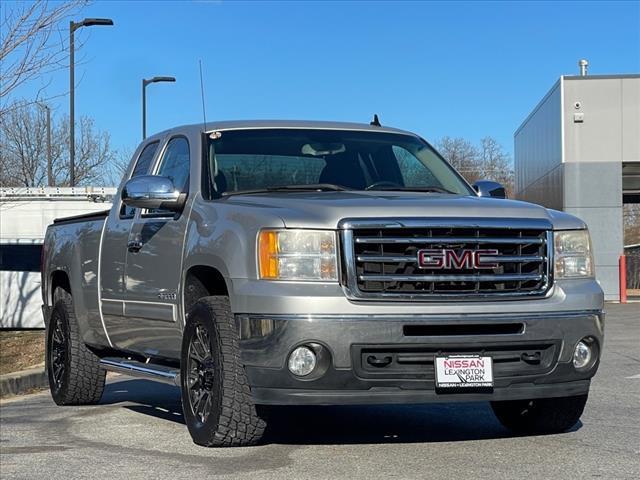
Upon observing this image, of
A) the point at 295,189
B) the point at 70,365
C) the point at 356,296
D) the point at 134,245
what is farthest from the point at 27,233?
the point at 356,296

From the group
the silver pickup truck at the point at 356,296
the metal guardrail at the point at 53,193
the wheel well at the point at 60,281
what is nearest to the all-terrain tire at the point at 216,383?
the silver pickup truck at the point at 356,296

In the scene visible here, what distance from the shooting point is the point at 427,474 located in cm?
554

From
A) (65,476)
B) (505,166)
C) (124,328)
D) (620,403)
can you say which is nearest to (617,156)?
(620,403)

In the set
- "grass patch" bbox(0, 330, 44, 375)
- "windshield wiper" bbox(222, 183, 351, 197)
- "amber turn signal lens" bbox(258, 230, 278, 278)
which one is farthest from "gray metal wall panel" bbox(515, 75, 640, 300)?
"amber turn signal lens" bbox(258, 230, 278, 278)

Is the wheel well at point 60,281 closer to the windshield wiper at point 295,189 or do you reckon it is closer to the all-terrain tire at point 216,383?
the windshield wiper at point 295,189

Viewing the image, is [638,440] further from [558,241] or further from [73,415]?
[73,415]

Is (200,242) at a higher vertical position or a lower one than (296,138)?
lower

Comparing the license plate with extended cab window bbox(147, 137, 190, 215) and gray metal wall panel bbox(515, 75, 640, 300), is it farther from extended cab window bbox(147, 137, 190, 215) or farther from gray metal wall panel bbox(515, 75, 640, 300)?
gray metal wall panel bbox(515, 75, 640, 300)

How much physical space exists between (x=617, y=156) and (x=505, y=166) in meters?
44.5

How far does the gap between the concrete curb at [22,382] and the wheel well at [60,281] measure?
161 cm

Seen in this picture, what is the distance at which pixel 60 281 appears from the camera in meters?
9.46

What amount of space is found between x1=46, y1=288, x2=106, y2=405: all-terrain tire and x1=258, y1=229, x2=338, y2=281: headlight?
11.3ft

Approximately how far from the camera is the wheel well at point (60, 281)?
30.5 ft

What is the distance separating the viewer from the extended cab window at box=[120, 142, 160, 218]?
7977 mm
